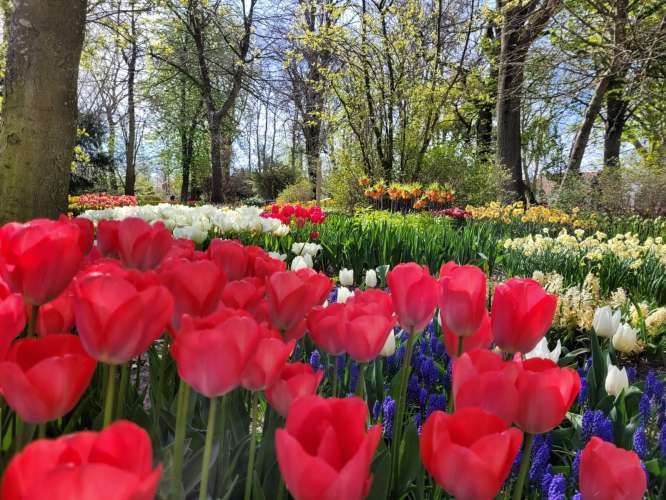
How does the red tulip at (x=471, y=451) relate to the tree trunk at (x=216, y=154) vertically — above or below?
below

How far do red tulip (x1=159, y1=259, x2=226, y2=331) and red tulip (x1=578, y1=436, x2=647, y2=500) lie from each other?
470mm

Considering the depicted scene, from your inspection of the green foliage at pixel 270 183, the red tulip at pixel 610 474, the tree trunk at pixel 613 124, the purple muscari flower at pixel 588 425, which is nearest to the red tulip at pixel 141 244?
the red tulip at pixel 610 474

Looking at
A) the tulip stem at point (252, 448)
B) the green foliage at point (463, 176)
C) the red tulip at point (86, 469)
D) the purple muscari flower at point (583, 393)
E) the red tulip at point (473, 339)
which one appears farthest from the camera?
the green foliage at point (463, 176)

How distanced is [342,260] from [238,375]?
3.59 metres

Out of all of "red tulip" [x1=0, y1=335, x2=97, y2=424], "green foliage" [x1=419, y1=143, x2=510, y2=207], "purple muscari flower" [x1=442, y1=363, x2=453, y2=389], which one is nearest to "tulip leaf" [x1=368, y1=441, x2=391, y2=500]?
"red tulip" [x1=0, y1=335, x2=97, y2=424]

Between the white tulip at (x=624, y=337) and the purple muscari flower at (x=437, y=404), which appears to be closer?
the purple muscari flower at (x=437, y=404)

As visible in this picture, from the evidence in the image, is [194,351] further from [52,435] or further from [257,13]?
[257,13]

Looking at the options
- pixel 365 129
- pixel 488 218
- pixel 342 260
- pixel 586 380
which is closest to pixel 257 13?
pixel 365 129

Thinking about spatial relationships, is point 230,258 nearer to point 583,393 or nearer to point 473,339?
point 473,339

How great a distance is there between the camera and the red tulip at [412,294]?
0.83 meters

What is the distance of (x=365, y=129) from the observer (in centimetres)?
1200

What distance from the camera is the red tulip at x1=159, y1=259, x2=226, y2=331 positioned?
65cm

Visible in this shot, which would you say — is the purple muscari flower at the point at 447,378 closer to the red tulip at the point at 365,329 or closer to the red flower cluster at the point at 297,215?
the red tulip at the point at 365,329

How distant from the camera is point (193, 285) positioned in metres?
0.66
